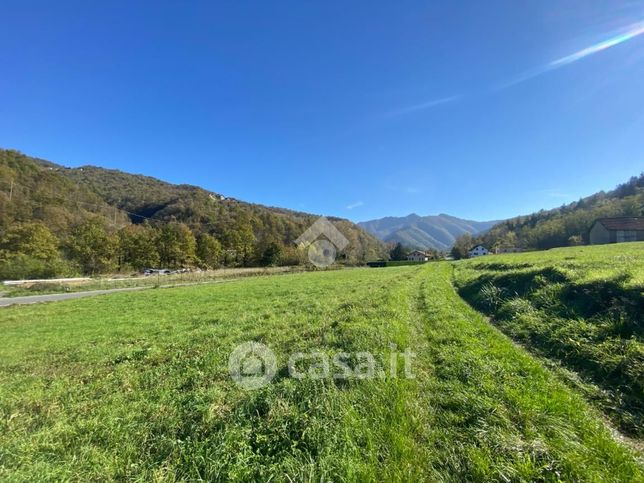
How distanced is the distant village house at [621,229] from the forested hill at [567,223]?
12334mm

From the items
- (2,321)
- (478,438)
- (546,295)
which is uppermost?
(546,295)

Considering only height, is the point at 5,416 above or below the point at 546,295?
below

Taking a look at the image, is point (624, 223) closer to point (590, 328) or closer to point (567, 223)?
point (567, 223)

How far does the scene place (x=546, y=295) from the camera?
415 inches

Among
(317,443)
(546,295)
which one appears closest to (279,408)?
(317,443)

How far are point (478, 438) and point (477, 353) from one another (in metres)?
3.44

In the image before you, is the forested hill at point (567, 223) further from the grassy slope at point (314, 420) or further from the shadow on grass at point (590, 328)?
the grassy slope at point (314, 420)

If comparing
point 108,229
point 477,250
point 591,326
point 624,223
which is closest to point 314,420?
point 591,326

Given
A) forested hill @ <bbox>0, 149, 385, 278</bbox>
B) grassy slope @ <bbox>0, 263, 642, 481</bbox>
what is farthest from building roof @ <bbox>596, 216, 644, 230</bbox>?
grassy slope @ <bbox>0, 263, 642, 481</bbox>

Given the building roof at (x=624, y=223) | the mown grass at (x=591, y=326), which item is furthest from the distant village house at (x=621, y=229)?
the mown grass at (x=591, y=326)

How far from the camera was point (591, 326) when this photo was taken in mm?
7379

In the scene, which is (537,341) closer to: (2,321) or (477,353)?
(477,353)

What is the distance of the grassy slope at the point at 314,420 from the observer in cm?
336

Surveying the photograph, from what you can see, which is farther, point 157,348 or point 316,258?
point 316,258
